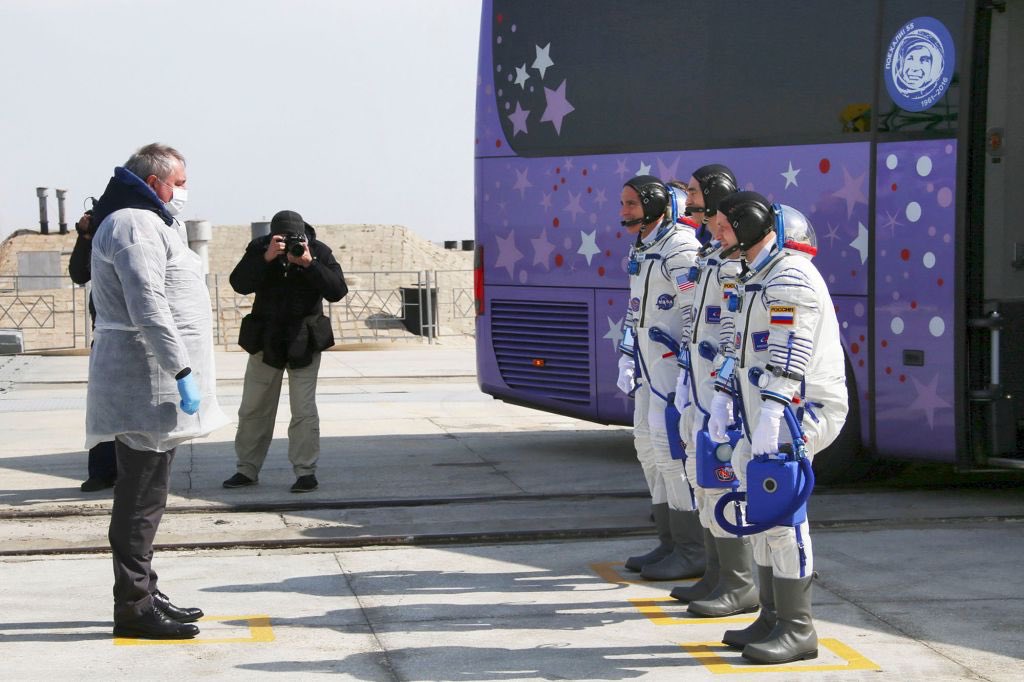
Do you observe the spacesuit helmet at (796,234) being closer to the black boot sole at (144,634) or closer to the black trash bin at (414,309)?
the black boot sole at (144,634)

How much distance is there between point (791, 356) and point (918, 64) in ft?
12.7

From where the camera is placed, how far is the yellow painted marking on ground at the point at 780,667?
5515mm

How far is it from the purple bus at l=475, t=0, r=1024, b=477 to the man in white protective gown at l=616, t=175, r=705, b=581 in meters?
2.10

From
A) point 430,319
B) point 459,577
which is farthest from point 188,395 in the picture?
point 430,319

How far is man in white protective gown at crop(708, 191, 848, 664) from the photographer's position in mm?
5441

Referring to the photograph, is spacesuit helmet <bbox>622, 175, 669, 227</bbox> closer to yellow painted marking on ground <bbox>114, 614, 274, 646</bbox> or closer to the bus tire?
the bus tire

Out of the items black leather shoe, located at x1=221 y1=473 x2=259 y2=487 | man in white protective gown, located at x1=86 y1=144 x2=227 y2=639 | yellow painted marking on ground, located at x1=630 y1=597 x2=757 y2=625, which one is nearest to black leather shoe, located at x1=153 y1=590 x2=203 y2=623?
man in white protective gown, located at x1=86 y1=144 x2=227 y2=639

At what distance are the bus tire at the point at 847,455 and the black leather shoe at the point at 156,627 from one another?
14.2ft

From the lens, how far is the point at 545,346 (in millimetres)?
10875

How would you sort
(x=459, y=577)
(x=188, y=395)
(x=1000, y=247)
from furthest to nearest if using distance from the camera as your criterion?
(x=1000, y=247), (x=459, y=577), (x=188, y=395)

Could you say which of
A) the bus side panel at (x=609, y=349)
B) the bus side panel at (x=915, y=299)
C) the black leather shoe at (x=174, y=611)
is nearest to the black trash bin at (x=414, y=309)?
the bus side panel at (x=609, y=349)

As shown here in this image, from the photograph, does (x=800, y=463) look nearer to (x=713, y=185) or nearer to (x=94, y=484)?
(x=713, y=185)

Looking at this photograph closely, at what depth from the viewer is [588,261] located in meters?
10.5

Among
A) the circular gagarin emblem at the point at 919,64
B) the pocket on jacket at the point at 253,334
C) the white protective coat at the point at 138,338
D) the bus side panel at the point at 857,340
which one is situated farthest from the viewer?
the pocket on jacket at the point at 253,334
